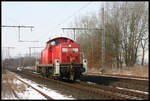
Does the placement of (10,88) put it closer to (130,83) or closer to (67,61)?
(67,61)

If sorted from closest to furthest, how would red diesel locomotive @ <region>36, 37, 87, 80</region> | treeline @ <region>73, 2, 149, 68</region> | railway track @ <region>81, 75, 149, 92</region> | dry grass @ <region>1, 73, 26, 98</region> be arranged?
dry grass @ <region>1, 73, 26, 98</region>, railway track @ <region>81, 75, 149, 92</region>, red diesel locomotive @ <region>36, 37, 87, 80</region>, treeline @ <region>73, 2, 149, 68</region>

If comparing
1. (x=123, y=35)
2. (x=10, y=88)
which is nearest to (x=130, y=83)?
(x=10, y=88)

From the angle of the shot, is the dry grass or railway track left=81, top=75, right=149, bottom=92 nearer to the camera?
the dry grass

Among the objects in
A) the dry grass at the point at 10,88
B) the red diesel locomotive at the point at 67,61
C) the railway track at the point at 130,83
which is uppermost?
the red diesel locomotive at the point at 67,61

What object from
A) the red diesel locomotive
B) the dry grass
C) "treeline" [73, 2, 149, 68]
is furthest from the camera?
"treeline" [73, 2, 149, 68]

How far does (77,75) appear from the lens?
17984mm

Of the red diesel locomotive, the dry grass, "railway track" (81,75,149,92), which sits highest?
the red diesel locomotive

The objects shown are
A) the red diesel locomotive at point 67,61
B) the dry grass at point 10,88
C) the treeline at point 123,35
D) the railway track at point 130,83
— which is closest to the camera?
the dry grass at point 10,88

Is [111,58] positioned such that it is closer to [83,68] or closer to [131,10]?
[131,10]

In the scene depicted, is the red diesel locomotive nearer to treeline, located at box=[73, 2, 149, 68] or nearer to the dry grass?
the dry grass

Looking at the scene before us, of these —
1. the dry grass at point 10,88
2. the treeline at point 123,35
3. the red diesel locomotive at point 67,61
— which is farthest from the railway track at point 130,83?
the treeline at point 123,35

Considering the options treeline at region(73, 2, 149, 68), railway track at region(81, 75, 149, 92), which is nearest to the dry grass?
railway track at region(81, 75, 149, 92)

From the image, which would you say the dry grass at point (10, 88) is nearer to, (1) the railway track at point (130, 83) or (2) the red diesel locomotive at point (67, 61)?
(2) the red diesel locomotive at point (67, 61)

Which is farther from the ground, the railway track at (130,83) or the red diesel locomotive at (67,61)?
the red diesel locomotive at (67,61)
